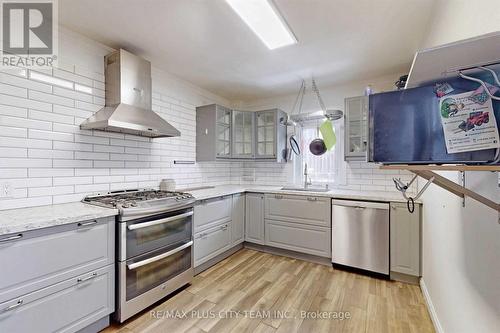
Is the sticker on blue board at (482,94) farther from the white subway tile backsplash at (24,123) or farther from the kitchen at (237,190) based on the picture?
the white subway tile backsplash at (24,123)

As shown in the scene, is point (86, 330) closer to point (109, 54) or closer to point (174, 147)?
point (174, 147)

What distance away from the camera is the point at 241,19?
188 centimetres

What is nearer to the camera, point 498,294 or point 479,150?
point 479,150

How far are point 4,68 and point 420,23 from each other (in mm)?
3318

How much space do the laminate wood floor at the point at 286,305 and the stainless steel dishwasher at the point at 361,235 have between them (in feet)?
0.54

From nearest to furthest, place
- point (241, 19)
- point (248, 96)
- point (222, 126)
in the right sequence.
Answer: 1. point (241, 19)
2. point (222, 126)
3. point (248, 96)

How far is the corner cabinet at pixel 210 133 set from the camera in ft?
10.8

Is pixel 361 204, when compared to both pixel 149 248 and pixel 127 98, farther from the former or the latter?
pixel 127 98

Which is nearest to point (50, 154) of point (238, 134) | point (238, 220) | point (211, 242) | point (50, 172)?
point (50, 172)

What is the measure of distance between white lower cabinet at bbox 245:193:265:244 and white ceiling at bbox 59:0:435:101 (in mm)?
1713

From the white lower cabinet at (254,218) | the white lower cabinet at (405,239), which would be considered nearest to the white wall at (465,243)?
the white lower cabinet at (405,239)

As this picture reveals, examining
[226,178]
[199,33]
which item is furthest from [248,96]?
[199,33]

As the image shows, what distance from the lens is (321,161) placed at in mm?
3529

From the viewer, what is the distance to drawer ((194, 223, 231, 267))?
8.30ft
